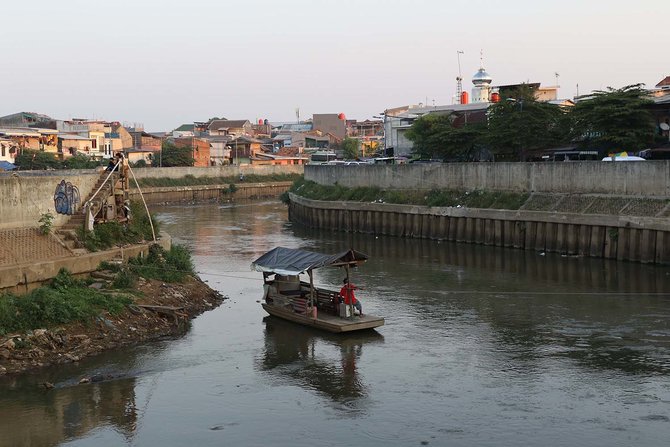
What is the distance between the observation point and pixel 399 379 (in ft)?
75.5

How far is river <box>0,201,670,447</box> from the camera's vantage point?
19172mm

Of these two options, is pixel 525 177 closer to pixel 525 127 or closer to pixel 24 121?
pixel 525 127

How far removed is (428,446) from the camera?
716 inches

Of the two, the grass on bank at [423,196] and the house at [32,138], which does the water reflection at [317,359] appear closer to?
the grass on bank at [423,196]

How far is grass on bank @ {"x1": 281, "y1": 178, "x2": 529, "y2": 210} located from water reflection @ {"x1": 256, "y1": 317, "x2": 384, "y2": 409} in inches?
1049

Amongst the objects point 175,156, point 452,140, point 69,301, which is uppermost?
point 452,140

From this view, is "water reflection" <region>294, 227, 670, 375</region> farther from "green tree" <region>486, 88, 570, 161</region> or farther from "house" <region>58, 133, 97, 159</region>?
"house" <region>58, 133, 97, 159</region>

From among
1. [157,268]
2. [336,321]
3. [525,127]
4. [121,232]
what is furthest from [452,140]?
[336,321]

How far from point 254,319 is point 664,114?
41.0m

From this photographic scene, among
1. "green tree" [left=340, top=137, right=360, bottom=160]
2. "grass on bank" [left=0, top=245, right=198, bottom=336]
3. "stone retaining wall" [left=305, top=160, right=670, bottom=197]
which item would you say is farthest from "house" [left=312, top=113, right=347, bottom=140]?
"grass on bank" [left=0, top=245, right=198, bottom=336]

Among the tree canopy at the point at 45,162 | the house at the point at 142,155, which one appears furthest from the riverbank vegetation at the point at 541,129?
the house at the point at 142,155

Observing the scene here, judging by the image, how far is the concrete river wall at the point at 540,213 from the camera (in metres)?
43.1

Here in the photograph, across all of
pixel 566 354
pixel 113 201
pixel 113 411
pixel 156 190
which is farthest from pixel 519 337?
pixel 156 190

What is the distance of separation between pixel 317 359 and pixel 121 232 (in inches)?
482
